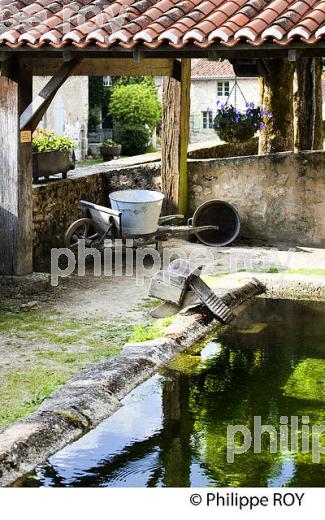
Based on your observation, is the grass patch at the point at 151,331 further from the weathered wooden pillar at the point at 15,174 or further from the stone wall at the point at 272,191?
the stone wall at the point at 272,191

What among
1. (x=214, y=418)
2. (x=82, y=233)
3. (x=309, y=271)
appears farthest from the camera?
(x=82, y=233)

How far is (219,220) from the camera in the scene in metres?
14.9

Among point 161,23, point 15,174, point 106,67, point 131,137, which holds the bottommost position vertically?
point 131,137

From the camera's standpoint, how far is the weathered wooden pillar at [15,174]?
11.0 meters

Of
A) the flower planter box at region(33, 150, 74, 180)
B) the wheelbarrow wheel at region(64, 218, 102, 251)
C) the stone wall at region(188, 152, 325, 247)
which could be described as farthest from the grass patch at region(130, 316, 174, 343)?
the stone wall at region(188, 152, 325, 247)

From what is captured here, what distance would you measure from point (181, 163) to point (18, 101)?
411 cm

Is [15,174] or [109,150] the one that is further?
[109,150]

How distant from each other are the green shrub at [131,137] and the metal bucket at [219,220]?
28175mm

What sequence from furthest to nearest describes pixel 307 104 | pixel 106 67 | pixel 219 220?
pixel 307 104 → pixel 219 220 → pixel 106 67

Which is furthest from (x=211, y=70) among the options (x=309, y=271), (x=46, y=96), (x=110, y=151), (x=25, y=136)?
(x=46, y=96)

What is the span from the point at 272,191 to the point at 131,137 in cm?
2838

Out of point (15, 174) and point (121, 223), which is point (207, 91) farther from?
point (15, 174)

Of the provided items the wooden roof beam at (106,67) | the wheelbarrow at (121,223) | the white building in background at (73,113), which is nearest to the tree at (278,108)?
the wooden roof beam at (106,67)

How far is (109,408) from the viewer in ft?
24.6
